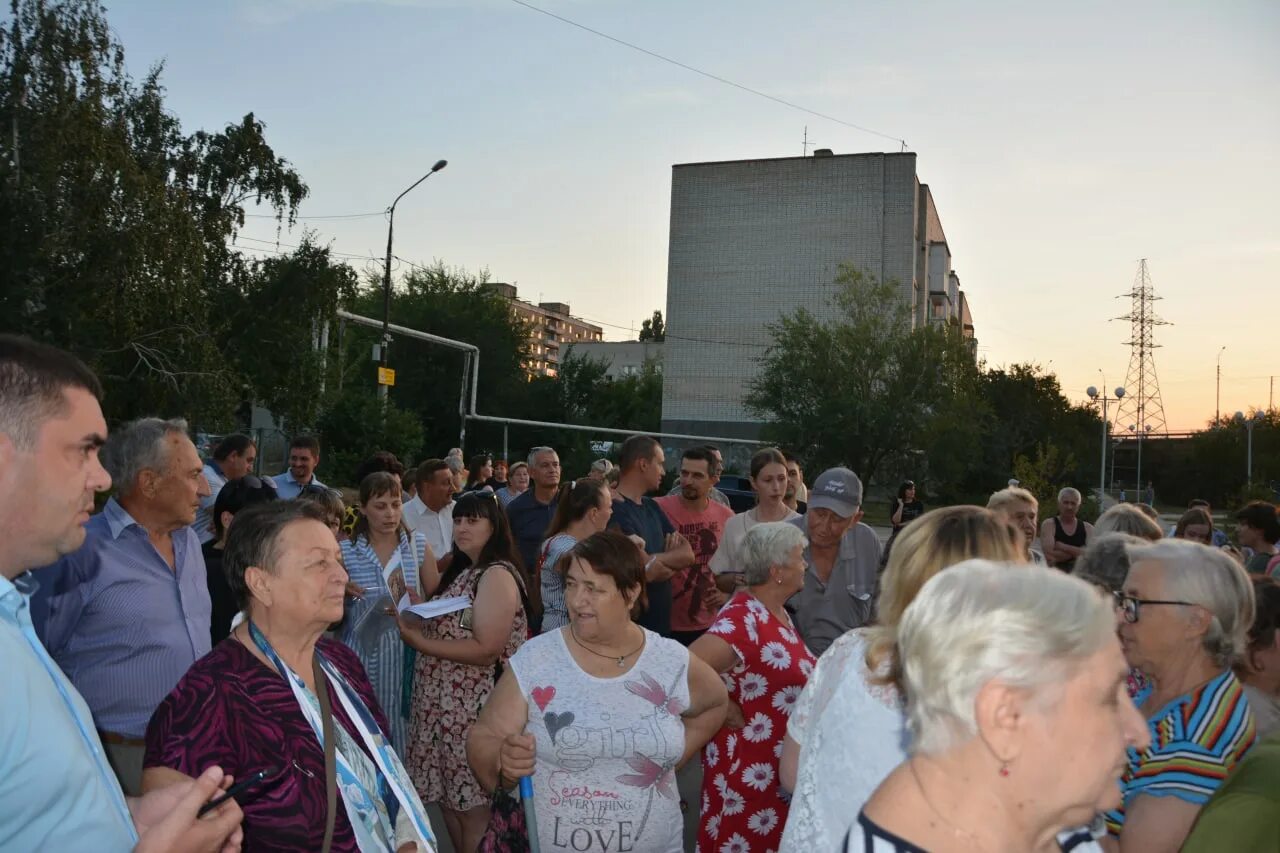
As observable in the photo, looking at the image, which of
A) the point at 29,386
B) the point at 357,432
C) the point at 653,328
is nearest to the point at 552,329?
the point at 653,328

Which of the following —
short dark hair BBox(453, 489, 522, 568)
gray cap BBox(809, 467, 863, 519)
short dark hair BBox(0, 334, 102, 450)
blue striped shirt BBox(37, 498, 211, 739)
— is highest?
short dark hair BBox(0, 334, 102, 450)

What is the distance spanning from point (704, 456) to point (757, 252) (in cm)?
4480

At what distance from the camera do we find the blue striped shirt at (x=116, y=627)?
13.0 feet

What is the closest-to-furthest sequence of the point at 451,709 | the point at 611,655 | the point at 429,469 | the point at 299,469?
the point at 611,655, the point at 451,709, the point at 429,469, the point at 299,469

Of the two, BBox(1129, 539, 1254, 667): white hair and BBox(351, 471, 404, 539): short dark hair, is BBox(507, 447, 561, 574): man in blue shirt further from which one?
BBox(1129, 539, 1254, 667): white hair

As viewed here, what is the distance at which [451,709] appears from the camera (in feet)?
16.6

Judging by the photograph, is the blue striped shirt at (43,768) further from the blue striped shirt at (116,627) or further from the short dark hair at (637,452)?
the short dark hair at (637,452)

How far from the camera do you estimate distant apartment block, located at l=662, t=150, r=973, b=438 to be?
161 ft

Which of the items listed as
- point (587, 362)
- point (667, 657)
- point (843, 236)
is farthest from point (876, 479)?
point (667, 657)

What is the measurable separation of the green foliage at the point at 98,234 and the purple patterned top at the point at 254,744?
20.8 meters

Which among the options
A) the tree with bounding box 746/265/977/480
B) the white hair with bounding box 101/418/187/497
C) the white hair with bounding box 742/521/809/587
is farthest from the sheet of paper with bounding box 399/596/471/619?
the tree with bounding box 746/265/977/480

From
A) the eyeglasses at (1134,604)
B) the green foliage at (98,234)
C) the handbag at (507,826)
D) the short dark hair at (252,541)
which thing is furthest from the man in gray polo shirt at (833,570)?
the green foliage at (98,234)

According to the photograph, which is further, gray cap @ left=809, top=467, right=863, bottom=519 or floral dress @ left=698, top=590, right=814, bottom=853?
gray cap @ left=809, top=467, right=863, bottom=519

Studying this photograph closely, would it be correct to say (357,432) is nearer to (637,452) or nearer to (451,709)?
(637,452)
